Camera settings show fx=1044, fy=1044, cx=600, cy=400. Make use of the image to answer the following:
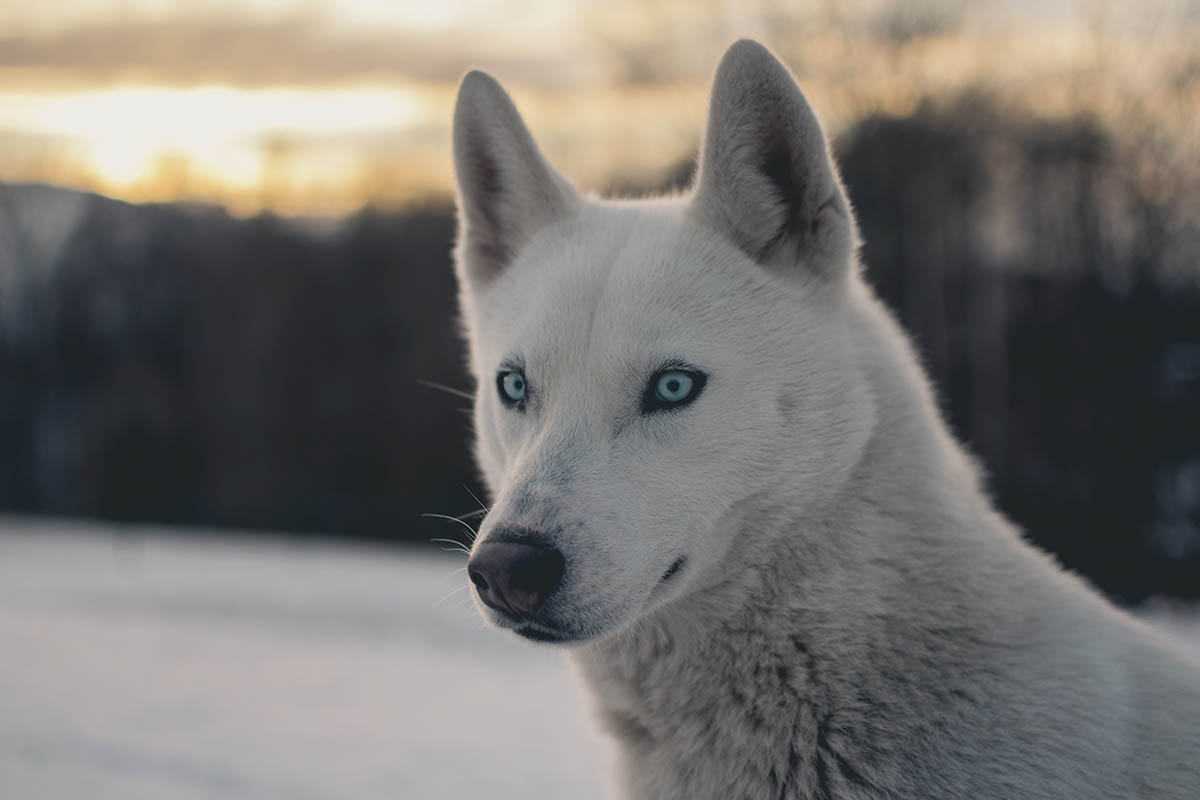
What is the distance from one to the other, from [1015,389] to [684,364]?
1473 cm

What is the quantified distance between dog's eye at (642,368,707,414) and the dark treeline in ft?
31.4

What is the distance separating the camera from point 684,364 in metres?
2.38

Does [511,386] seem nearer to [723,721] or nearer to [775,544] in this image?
[775,544]

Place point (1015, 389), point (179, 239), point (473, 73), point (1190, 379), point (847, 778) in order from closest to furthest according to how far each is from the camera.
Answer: point (847, 778)
point (473, 73)
point (1190, 379)
point (1015, 389)
point (179, 239)

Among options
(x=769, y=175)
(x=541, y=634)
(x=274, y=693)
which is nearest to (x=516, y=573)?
(x=541, y=634)

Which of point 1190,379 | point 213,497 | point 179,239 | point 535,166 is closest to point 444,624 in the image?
point 535,166

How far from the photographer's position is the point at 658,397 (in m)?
2.38

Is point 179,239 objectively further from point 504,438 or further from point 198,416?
point 504,438

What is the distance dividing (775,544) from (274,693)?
20.6 feet

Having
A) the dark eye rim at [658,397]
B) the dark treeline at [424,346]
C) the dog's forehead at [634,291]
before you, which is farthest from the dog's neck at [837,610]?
the dark treeline at [424,346]

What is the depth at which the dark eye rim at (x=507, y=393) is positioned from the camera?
8.37 feet

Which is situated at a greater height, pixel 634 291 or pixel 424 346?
pixel 634 291

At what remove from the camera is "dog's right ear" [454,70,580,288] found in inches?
113

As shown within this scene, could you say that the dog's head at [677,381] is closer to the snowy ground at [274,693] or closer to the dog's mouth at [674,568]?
the dog's mouth at [674,568]
